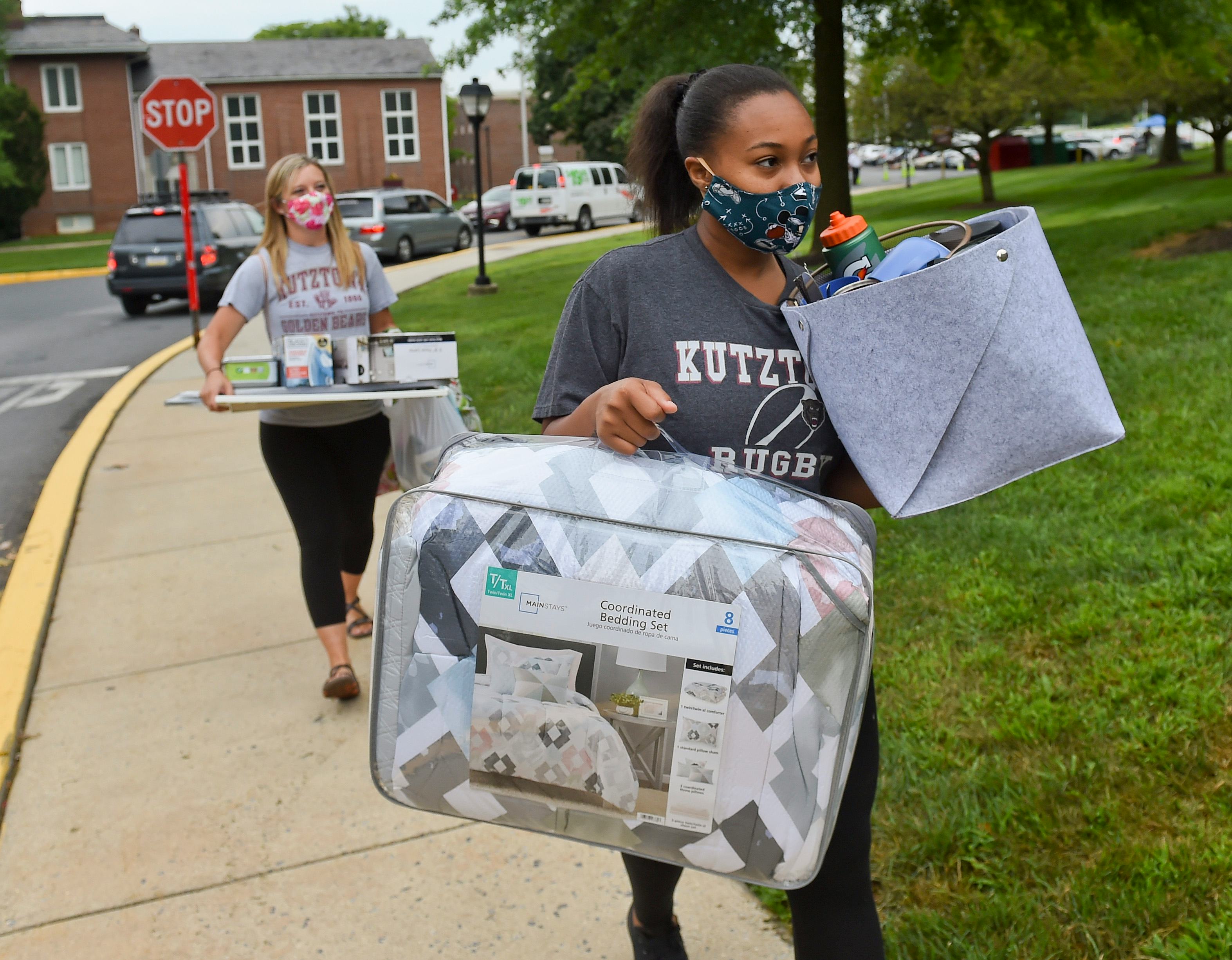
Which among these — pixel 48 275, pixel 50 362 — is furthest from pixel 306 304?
pixel 48 275

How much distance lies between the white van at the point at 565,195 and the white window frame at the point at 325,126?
17249 mm

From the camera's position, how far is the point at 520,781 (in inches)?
68.3

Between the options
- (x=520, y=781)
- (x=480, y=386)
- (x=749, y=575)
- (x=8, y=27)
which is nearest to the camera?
(x=749, y=575)

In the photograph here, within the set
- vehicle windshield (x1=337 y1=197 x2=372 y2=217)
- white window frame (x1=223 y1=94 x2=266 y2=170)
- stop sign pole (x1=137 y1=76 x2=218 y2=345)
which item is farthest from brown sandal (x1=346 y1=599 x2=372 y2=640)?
white window frame (x1=223 y1=94 x2=266 y2=170)

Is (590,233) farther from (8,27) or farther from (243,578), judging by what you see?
(8,27)

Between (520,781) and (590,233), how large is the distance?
96.8 ft

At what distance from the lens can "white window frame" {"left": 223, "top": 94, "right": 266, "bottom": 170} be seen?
46781 mm

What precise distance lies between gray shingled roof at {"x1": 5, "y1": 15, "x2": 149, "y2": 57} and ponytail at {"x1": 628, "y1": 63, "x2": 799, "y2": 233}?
48191 millimetres

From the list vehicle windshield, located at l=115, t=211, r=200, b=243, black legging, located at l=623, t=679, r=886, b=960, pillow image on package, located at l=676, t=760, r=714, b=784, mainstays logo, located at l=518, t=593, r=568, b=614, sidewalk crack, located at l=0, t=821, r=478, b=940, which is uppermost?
vehicle windshield, located at l=115, t=211, r=200, b=243

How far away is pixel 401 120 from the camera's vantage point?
47.5 metres

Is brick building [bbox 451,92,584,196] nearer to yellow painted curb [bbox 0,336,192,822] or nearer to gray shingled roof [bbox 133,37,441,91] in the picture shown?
gray shingled roof [bbox 133,37,441,91]

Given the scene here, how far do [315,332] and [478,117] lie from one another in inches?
565

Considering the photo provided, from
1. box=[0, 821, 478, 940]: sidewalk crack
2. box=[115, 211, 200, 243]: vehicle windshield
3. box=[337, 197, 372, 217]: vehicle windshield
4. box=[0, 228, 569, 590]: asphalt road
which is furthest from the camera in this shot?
box=[337, 197, 372, 217]: vehicle windshield

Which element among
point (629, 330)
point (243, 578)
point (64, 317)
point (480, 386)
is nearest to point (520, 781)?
point (629, 330)
